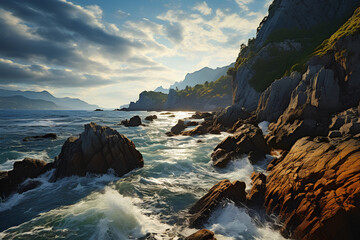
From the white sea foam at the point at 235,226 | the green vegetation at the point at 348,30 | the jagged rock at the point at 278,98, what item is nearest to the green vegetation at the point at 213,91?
the green vegetation at the point at 348,30

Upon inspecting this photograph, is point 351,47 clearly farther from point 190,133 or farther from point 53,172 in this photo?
Result: point 53,172

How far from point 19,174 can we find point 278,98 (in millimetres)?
39325

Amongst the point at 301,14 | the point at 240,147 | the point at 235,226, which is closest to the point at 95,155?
the point at 235,226

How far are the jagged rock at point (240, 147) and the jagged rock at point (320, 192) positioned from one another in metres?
7.37

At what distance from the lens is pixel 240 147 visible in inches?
744

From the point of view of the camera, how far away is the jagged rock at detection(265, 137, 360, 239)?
21.4ft

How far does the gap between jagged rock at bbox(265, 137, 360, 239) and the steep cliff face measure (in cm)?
4489

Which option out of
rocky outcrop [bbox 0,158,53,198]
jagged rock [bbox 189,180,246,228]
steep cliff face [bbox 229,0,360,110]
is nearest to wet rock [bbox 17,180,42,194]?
rocky outcrop [bbox 0,158,53,198]

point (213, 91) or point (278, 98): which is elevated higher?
point (213, 91)

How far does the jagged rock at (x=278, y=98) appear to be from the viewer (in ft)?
103

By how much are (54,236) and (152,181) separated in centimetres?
732

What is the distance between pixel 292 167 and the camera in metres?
10.3

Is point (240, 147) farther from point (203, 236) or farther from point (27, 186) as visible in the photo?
point (27, 186)

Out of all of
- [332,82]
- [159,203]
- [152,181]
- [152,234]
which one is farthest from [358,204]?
[332,82]
